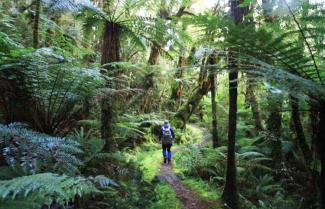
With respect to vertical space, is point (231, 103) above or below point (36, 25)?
below

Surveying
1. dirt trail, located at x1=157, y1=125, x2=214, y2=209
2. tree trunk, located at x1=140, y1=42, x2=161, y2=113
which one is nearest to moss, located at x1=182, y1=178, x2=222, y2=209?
dirt trail, located at x1=157, y1=125, x2=214, y2=209

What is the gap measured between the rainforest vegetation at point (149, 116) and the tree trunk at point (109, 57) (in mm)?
23

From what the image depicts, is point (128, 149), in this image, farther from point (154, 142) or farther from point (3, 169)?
point (3, 169)

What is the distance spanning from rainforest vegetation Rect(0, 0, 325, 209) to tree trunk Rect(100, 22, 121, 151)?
0.08ft

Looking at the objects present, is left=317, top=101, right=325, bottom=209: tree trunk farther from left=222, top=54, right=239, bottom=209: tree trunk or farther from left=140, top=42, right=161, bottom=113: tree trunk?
left=140, top=42, right=161, bottom=113: tree trunk

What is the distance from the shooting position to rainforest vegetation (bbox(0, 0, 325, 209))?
296 cm

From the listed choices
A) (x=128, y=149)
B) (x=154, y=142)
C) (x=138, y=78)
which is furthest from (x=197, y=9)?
(x=128, y=149)

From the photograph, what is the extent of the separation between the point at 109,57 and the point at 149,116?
512 cm

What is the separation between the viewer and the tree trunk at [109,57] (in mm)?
6336

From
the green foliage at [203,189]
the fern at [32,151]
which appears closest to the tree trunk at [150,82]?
the green foliage at [203,189]

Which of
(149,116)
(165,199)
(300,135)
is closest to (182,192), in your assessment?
(165,199)

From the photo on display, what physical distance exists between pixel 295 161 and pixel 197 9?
8.53 meters

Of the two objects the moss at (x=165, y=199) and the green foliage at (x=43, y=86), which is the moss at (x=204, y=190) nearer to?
the moss at (x=165, y=199)

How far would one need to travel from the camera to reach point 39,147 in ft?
9.48
